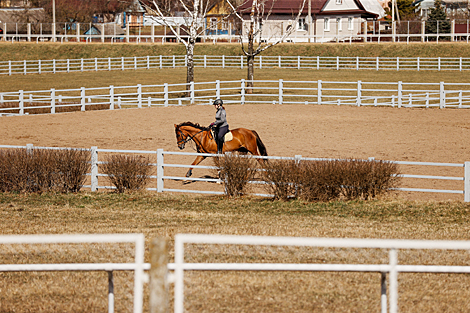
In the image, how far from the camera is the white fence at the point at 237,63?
5222 cm

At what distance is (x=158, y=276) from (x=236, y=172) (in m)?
9.92

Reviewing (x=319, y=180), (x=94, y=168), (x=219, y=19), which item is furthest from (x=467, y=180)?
(x=219, y=19)

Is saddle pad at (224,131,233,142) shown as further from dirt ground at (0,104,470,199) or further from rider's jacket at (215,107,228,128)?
dirt ground at (0,104,470,199)

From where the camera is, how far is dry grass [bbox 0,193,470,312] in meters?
5.88

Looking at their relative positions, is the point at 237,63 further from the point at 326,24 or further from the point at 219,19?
the point at 326,24

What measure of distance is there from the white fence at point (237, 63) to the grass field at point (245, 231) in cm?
4049

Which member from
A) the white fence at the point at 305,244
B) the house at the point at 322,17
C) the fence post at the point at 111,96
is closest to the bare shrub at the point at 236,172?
the white fence at the point at 305,244

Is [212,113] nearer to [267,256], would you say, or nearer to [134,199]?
[134,199]

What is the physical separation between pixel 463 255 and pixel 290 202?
23.8ft

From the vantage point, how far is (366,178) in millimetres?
13258

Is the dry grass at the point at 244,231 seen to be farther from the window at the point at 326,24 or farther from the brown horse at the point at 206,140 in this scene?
the window at the point at 326,24

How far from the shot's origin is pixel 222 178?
553 inches

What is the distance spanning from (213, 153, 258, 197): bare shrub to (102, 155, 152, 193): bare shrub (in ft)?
6.13

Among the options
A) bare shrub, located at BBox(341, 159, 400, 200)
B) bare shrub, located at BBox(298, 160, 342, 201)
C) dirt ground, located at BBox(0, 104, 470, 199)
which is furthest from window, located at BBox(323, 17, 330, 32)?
bare shrub, located at BBox(298, 160, 342, 201)
